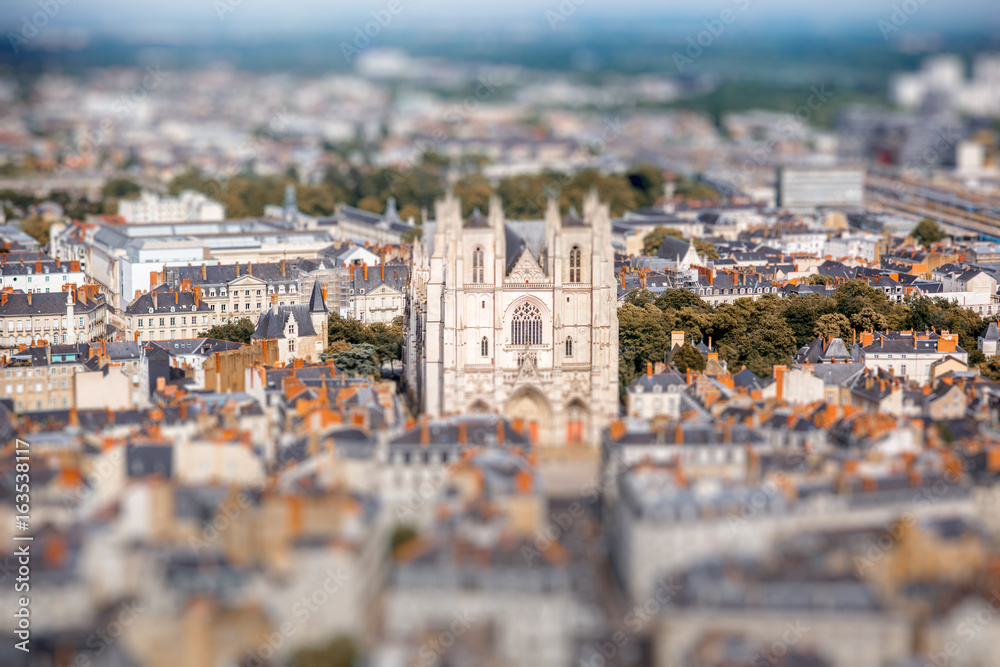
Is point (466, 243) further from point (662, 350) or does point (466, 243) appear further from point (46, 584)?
point (46, 584)

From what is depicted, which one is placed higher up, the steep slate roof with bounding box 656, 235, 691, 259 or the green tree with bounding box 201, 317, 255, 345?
the steep slate roof with bounding box 656, 235, 691, 259

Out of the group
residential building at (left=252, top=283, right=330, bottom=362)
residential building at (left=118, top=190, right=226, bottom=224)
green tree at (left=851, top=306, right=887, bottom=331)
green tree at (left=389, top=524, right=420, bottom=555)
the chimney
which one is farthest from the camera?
residential building at (left=118, top=190, right=226, bottom=224)

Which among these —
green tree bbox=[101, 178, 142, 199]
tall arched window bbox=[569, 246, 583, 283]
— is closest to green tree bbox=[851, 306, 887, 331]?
tall arched window bbox=[569, 246, 583, 283]

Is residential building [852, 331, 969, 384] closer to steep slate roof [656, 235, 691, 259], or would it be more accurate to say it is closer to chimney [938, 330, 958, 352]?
chimney [938, 330, 958, 352]

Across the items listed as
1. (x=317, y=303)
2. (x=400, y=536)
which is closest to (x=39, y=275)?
(x=317, y=303)

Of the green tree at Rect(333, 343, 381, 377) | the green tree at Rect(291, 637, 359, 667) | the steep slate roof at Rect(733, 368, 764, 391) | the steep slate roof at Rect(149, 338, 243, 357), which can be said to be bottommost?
the green tree at Rect(291, 637, 359, 667)

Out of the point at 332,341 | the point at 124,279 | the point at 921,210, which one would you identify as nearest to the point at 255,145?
the point at 921,210

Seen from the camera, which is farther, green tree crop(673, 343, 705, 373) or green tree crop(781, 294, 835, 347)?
green tree crop(781, 294, 835, 347)

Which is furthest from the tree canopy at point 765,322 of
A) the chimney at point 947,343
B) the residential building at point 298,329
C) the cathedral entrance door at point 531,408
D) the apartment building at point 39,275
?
the apartment building at point 39,275

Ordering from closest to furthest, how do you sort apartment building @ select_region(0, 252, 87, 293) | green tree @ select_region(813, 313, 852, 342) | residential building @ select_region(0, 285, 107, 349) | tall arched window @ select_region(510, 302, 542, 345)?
tall arched window @ select_region(510, 302, 542, 345) < green tree @ select_region(813, 313, 852, 342) < residential building @ select_region(0, 285, 107, 349) < apartment building @ select_region(0, 252, 87, 293)
